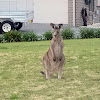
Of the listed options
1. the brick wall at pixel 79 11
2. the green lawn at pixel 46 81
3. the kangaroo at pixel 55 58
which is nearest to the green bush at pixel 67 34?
the green lawn at pixel 46 81

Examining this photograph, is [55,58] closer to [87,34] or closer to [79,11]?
[87,34]

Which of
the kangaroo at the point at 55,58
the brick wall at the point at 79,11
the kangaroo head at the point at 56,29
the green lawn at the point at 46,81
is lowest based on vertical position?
the green lawn at the point at 46,81

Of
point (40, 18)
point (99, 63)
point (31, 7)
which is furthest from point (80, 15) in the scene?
point (99, 63)

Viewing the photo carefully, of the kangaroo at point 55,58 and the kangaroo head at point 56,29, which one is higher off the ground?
the kangaroo head at point 56,29

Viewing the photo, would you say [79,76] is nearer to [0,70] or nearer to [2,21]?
[0,70]

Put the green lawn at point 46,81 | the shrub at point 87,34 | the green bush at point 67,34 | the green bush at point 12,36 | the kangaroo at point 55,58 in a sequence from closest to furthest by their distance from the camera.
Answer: the green lawn at point 46,81 < the kangaroo at point 55,58 < the green bush at point 12,36 < the green bush at point 67,34 < the shrub at point 87,34

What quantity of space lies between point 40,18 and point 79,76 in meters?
26.7

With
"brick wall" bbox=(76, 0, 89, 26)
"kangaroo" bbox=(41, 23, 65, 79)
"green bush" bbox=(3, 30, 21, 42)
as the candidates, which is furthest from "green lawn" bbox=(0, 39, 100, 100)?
"brick wall" bbox=(76, 0, 89, 26)

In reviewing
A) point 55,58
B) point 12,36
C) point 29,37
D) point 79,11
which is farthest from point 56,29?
point 79,11

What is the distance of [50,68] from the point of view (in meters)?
8.06

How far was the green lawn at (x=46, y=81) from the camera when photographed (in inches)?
260

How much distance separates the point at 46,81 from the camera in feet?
26.2

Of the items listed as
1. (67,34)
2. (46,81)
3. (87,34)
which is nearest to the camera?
(46,81)

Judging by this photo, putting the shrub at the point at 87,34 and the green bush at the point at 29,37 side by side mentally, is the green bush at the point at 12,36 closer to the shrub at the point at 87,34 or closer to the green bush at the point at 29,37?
the green bush at the point at 29,37
